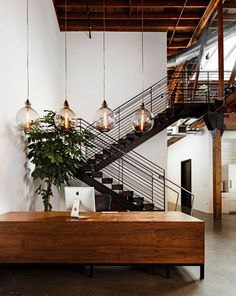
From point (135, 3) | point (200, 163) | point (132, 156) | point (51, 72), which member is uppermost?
point (135, 3)

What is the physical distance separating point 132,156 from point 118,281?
5283mm

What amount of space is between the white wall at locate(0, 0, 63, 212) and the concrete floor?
1080mm

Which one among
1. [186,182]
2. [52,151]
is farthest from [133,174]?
[186,182]

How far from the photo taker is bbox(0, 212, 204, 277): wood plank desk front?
3.75 metres

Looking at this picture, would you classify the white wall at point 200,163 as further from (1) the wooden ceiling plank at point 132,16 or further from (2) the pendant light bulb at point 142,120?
(2) the pendant light bulb at point 142,120

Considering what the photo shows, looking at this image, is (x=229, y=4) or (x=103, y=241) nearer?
(x=103, y=241)

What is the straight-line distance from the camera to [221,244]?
18.9ft

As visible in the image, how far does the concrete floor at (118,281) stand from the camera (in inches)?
134

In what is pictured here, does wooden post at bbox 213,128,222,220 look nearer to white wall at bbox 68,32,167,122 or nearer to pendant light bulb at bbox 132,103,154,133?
white wall at bbox 68,32,167,122

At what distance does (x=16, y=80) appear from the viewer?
16.6 feet

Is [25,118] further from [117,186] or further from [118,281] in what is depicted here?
[117,186]

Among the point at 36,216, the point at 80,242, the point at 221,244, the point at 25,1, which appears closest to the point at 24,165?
the point at 36,216

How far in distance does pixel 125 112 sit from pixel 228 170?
4459mm

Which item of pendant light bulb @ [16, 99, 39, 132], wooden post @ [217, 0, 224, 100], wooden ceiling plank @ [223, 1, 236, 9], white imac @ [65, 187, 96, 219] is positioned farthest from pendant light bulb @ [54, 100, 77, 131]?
wooden ceiling plank @ [223, 1, 236, 9]
